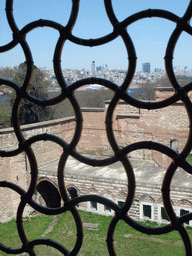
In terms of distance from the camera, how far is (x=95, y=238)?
7.91 m

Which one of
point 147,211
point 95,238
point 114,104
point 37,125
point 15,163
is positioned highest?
point 114,104

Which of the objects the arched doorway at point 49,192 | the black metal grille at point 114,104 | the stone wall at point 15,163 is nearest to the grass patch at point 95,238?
the stone wall at point 15,163

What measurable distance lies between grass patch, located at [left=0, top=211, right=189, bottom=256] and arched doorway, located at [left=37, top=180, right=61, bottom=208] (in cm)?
115

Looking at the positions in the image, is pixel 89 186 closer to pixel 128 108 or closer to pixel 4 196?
pixel 4 196

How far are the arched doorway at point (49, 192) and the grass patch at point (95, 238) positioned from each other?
1.15 m

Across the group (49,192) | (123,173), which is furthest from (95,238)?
(49,192)

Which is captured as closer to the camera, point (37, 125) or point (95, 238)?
point (95, 238)

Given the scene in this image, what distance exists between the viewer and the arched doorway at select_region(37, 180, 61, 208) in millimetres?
10227

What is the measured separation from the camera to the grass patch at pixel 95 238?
715cm

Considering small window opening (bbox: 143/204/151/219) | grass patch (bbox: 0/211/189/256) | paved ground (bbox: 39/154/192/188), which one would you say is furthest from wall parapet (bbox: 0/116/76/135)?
small window opening (bbox: 143/204/151/219)

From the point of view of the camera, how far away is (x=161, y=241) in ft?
24.6

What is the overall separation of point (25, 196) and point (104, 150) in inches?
499

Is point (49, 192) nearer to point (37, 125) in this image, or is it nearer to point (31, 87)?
point (37, 125)

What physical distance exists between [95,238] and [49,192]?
10.4ft
